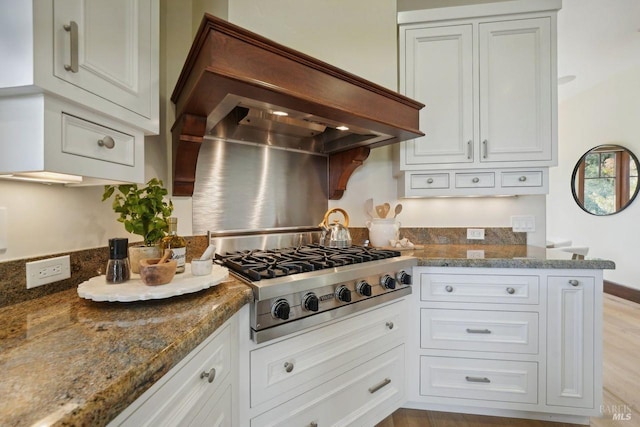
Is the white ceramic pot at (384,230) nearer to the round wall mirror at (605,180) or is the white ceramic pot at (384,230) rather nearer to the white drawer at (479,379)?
the white drawer at (479,379)

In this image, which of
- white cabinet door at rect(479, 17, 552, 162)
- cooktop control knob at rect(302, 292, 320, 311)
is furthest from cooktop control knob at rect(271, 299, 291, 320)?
white cabinet door at rect(479, 17, 552, 162)

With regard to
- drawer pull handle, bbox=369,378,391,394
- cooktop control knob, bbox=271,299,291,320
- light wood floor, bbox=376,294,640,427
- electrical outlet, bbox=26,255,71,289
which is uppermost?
electrical outlet, bbox=26,255,71,289

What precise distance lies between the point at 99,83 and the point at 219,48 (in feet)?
1.24

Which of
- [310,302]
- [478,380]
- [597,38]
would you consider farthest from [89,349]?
[597,38]

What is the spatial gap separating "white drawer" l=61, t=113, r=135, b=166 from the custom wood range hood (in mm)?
327

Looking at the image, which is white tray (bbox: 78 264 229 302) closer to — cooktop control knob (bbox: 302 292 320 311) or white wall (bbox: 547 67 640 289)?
cooktop control knob (bbox: 302 292 320 311)

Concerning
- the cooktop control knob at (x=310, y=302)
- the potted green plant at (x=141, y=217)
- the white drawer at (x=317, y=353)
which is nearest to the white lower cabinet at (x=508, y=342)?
the white drawer at (x=317, y=353)

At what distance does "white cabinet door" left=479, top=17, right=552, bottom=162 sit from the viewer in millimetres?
1821

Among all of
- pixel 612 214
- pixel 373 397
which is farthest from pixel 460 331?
pixel 612 214

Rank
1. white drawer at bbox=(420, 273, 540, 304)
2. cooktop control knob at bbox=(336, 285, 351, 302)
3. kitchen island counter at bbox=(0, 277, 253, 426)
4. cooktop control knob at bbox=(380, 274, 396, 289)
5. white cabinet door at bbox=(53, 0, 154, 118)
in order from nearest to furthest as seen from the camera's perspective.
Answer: kitchen island counter at bbox=(0, 277, 253, 426) < white cabinet door at bbox=(53, 0, 154, 118) < cooktop control knob at bbox=(336, 285, 351, 302) < cooktop control knob at bbox=(380, 274, 396, 289) < white drawer at bbox=(420, 273, 540, 304)

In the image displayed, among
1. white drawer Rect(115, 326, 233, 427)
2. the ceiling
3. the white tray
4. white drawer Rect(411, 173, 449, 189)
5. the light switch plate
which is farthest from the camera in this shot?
the ceiling

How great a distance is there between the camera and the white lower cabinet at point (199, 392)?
1.81 ft

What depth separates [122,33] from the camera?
0.90 meters

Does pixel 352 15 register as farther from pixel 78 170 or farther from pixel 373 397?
pixel 373 397
